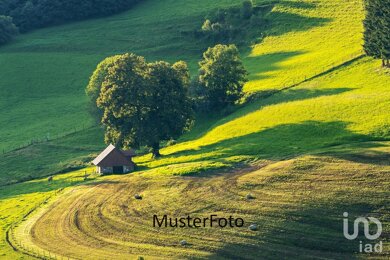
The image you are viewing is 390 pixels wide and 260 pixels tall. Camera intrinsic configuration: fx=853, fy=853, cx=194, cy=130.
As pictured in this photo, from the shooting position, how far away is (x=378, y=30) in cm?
13438

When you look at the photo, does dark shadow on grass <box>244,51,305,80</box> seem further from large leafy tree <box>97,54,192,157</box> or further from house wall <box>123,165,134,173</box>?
house wall <box>123,165,134,173</box>

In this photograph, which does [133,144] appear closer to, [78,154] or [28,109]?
[78,154]

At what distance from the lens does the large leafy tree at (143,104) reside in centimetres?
12369

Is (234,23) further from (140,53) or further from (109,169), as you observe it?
(109,169)

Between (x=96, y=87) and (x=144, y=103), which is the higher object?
(x=144, y=103)

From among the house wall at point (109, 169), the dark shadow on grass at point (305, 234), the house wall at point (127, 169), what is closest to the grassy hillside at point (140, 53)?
the house wall at point (109, 169)

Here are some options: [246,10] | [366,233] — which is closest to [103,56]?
[246,10]

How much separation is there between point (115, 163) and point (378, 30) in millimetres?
47649

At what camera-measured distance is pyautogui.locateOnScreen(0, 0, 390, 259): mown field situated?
86250 millimetres

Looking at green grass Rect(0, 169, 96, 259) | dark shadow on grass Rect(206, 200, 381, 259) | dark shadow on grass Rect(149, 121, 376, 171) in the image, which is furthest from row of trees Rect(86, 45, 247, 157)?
dark shadow on grass Rect(206, 200, 381, 259)

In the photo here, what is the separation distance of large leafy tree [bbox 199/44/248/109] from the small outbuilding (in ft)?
88.8

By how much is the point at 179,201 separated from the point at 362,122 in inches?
1135

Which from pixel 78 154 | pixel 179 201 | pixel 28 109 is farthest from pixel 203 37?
pixel 179 201

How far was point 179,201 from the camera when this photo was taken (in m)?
96.3
